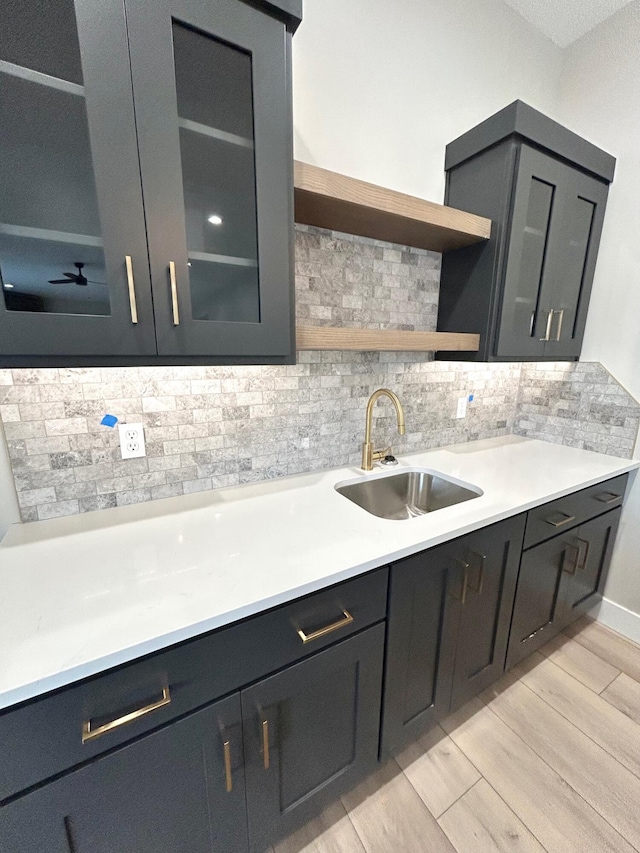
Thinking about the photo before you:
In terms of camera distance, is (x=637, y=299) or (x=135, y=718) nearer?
(x=135, y=718)

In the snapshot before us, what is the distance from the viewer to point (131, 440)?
1.16 meters

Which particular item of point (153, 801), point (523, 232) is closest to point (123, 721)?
point (153, 801)

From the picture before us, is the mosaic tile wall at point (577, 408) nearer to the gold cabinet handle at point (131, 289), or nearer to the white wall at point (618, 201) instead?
the white wall at point (618, 201)

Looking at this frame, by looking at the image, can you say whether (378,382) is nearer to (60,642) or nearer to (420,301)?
(420,301)

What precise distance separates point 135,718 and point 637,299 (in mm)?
2440

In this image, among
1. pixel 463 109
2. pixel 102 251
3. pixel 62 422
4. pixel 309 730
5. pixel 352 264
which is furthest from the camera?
pixel 463 109

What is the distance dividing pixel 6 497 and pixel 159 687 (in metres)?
0.77

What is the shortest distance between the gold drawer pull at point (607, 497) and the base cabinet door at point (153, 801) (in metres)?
1.74

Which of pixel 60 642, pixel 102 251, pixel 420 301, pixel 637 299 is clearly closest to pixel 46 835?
pixel 60 642

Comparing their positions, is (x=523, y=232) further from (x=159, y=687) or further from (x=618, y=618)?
(x=618, y=618)

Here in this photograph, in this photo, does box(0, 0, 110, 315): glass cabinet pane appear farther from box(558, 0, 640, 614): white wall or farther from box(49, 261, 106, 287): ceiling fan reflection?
box(558, 0, 640, 614): white wall

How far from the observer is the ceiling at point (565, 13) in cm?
159

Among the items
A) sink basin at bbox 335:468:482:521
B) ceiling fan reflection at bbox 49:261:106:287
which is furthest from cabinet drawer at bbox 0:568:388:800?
ceiling fan reflection at bbox 49:261:106:287

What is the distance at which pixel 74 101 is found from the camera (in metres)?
0.72
